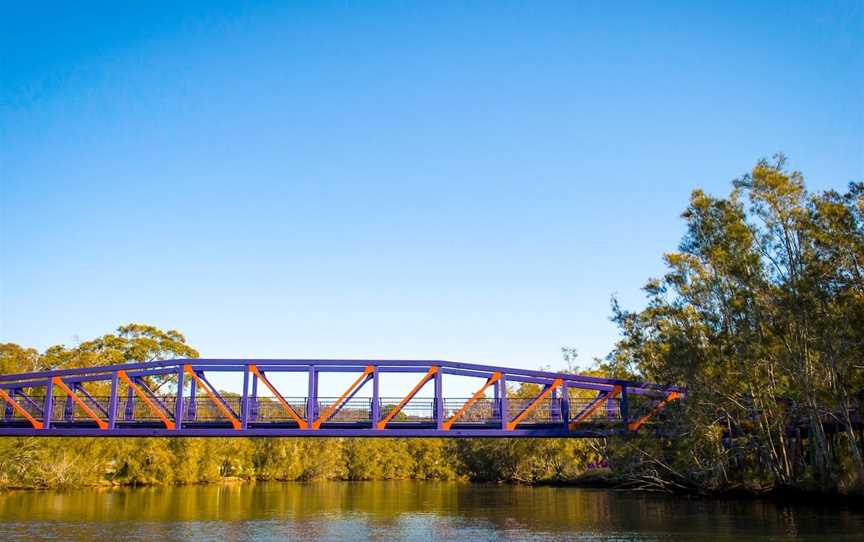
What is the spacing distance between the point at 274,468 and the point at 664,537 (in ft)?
222

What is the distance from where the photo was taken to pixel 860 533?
75.0ft

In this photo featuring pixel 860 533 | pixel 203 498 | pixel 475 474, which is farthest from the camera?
pixel 475 474

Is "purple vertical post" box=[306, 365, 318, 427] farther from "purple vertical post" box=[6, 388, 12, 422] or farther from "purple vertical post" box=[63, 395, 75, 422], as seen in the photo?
"purple vertical post" box=[6, 388, 12, 422]

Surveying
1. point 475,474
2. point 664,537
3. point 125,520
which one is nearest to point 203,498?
point 125,520

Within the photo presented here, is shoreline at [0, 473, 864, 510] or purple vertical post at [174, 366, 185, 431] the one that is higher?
purple vertical post at [174, 366, 185, 431]

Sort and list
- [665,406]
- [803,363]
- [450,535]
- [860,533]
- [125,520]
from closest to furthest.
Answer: [860,533] → [450,535] → [125,520] → [803,363] → [665,406]

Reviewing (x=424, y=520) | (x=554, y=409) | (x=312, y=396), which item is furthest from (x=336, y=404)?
(x=554, y=409)

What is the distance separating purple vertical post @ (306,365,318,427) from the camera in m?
35.1

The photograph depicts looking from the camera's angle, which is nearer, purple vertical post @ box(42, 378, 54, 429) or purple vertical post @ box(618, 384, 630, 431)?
purple vertical post @ box(42, 378, 54, 429)

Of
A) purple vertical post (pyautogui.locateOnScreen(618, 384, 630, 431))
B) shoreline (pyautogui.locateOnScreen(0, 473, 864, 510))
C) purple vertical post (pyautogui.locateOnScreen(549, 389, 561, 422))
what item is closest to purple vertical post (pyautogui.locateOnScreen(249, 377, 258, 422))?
purple vertical post (pyautogui.locateOnScreen(549, 389, 561, 422))

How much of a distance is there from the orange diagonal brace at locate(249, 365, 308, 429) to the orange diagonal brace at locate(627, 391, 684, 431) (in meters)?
16.9

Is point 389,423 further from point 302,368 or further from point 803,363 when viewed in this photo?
point 803,363

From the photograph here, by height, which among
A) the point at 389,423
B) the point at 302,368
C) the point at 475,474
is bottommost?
the point at 475,474

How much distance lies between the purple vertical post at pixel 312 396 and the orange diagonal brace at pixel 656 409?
1628 centimetres
